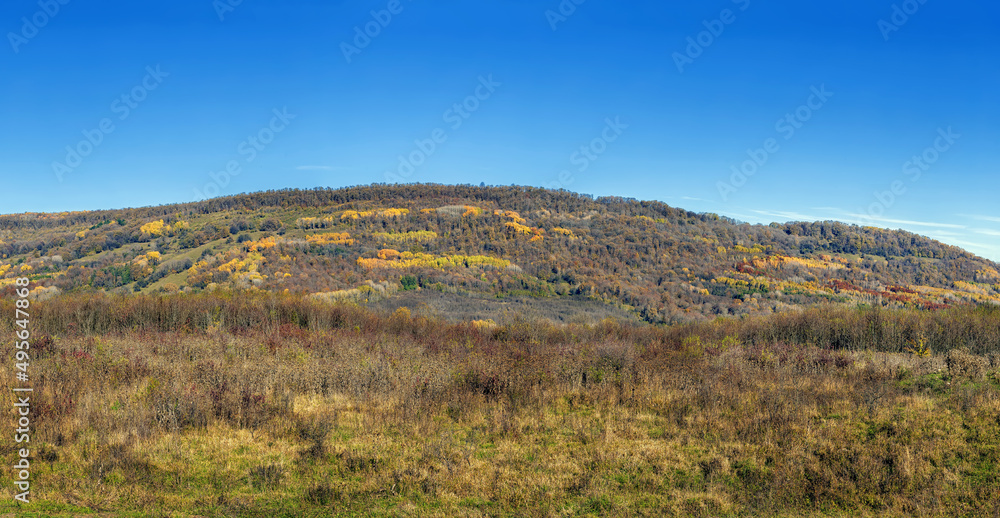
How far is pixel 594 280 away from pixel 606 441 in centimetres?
11341

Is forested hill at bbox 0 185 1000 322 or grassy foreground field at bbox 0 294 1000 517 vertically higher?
forested hill at bbox 0 185 1000 322

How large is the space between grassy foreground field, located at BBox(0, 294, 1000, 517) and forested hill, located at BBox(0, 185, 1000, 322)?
61.0 m

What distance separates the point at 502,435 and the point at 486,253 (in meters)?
118

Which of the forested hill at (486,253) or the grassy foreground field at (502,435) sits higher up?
the forested hill at (486,253)

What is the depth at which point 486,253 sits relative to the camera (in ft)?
424

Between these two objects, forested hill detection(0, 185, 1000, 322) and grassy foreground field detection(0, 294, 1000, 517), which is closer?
grassy foreground field detection(0, 294, 1000, 517)

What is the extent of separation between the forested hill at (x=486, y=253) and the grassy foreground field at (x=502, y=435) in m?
61.0

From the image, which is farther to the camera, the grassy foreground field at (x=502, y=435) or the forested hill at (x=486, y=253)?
the forested hill at (x=486, y=253)

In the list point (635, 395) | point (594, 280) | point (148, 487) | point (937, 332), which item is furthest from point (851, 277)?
point (148, 487)

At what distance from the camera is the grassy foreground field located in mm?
8234

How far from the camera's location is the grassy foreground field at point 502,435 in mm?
8234

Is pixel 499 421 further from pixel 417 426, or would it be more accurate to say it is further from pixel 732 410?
pixel 732 410

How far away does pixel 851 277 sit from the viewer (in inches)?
5699

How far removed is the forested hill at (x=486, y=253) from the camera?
95.4 m
